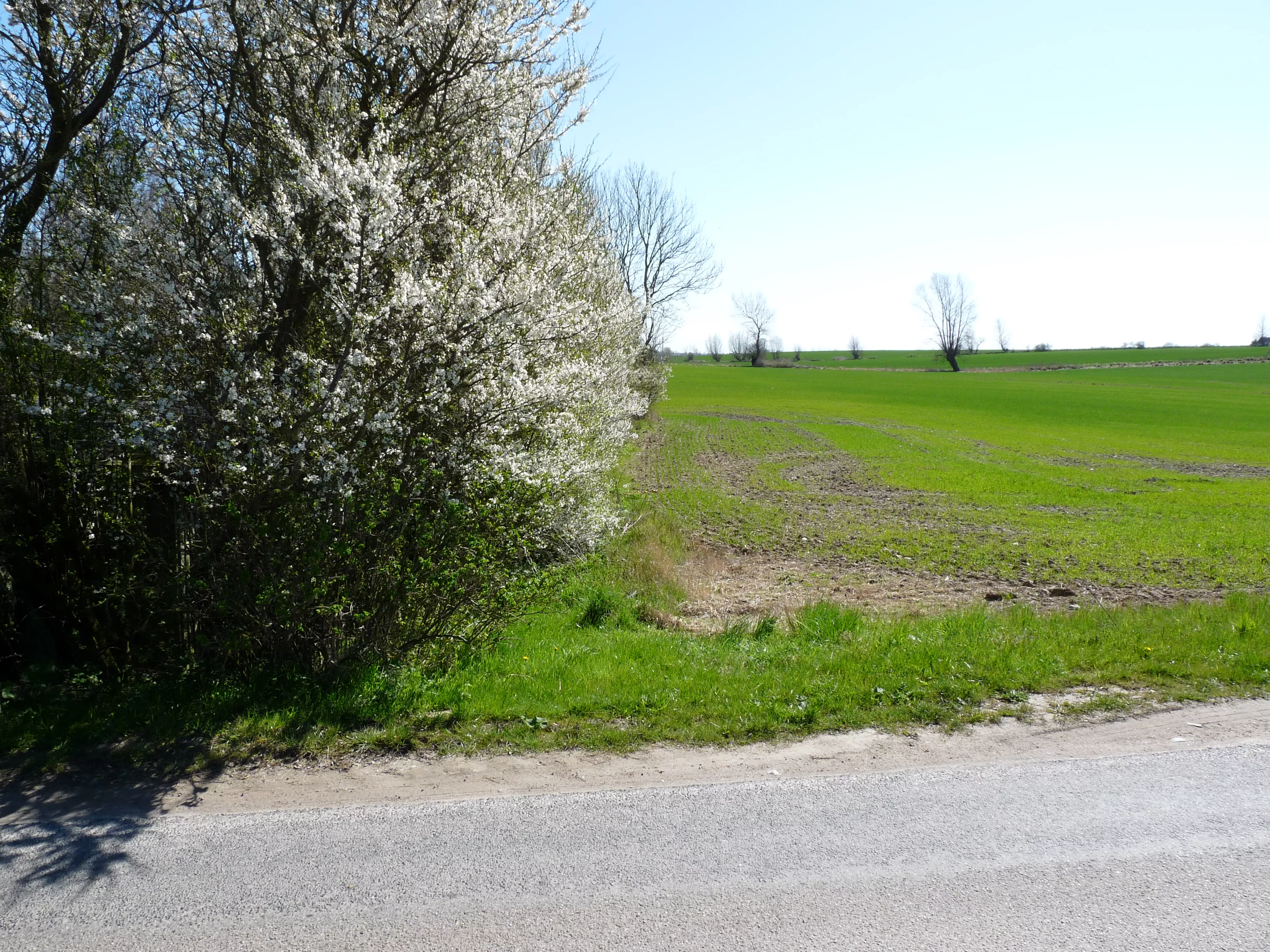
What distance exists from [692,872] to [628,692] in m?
2.35

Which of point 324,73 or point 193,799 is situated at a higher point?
point 324,73

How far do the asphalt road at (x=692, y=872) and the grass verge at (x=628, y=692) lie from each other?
863 mm

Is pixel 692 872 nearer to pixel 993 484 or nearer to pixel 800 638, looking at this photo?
pixel 800 638

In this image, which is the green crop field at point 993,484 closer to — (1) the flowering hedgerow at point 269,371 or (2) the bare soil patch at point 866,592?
(2) the bare soil patch at point 866,592

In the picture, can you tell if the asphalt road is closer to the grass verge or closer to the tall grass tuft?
the grass verge

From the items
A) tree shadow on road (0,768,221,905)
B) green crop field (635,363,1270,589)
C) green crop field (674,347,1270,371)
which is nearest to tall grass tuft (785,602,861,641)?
green crop field (635,363,1270,589)

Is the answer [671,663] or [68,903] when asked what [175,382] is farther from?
[671,663]

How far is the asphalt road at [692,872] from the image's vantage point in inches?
134

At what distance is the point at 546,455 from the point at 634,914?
473 centimetres

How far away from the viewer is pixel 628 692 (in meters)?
6.18

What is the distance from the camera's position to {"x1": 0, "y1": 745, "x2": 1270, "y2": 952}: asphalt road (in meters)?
3.41

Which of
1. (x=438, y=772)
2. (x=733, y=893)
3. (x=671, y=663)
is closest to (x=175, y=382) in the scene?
(x=438, y=772)

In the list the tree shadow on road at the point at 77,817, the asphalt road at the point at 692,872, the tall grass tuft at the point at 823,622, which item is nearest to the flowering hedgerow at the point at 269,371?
the tree shadow on road at the point at 77,817

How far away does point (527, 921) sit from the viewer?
138 inches
